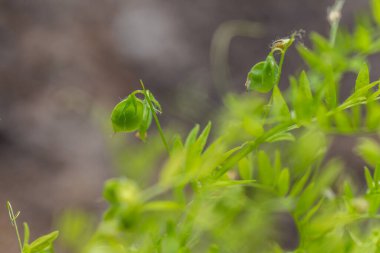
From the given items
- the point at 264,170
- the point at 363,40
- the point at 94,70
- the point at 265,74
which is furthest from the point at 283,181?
the point at 94,70

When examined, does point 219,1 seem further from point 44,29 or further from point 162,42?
point 44,29

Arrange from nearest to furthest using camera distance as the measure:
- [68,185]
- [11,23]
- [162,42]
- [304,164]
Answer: [304,164]
[68,185]
[11,23]
[162,42]

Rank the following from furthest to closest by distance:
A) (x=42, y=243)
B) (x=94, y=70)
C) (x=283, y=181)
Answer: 1. (x=94, y=70)
2. (x=283, y=181)
3. (x=42, y=243)

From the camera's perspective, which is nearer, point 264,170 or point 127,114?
point 127,114

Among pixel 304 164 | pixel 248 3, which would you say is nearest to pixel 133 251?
pixel 304 164

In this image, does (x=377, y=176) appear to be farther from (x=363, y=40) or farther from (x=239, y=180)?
→ (x=363, y=40)

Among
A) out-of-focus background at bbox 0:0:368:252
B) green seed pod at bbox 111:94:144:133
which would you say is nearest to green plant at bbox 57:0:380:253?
green seed pod at bbox 111:94:144:133
